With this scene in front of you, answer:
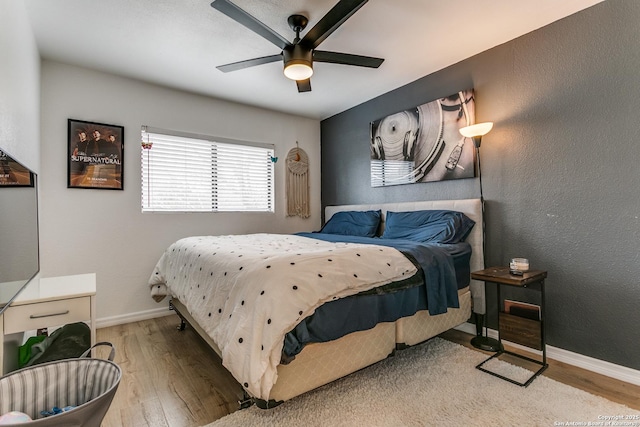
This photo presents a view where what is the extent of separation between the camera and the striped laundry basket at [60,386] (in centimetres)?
99

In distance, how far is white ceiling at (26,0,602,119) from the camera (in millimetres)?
2129

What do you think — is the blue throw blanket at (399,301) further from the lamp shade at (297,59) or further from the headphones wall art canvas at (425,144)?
the lamp shade at (297,59)

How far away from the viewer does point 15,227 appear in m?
1.53

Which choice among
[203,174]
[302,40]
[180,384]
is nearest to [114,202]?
[203,174]

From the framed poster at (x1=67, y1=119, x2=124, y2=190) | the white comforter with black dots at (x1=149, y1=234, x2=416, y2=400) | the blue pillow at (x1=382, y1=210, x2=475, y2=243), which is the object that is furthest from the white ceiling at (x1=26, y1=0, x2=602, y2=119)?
the white comforter with black dots at (x1=149, y1=234, x2=416, y2=400)

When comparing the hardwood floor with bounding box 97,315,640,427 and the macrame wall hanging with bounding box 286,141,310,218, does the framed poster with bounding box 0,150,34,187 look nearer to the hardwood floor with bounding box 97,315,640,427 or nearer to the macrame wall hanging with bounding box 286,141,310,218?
the hardwood floor with bounding box 97,315,640,427

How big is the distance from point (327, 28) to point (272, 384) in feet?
6.60

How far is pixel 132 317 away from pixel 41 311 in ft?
5.52

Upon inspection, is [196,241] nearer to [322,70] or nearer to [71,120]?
[71,120]

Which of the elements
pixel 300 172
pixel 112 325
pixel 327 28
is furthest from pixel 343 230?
pixel 112 325

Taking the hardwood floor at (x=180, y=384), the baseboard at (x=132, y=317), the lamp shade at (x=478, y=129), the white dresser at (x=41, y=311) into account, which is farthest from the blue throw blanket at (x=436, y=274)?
the baseboard at (x=132, y=317)

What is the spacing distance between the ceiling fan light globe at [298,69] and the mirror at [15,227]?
1615mm

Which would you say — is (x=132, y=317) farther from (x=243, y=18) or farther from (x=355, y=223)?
(x=243, y=18)

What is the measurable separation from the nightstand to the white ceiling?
1.88 meters
